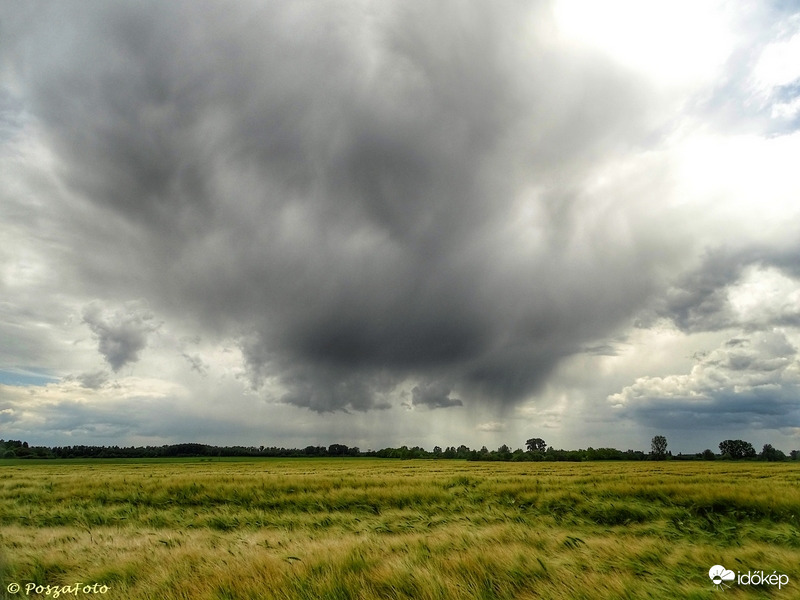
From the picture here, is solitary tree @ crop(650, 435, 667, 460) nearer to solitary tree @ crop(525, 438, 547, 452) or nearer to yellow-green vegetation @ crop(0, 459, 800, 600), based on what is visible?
solitary tree @ crop(525, 438, 547, 452)

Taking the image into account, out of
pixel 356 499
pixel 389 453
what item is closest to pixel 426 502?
pixel 356 499

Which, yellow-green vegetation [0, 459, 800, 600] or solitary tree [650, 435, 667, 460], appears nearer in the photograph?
yellow-green vegetation [0, 459, 800, 600]

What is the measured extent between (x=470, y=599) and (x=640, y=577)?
254 centimetres

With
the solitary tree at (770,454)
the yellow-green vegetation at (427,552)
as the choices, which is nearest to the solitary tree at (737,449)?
the solitary tree at (770,454)

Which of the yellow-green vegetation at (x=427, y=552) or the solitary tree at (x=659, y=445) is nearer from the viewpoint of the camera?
the yellow-green vegetation at (x=427, y=552)

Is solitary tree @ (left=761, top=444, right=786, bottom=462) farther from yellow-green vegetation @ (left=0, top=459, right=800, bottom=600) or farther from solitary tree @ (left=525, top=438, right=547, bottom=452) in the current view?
yellow-green vegetation @ (left=0, top=459, right=800, bottom=600)

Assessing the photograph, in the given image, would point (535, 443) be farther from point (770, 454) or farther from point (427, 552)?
→ point (427, 552)

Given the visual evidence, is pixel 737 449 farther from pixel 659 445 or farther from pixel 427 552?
pixel 427 552

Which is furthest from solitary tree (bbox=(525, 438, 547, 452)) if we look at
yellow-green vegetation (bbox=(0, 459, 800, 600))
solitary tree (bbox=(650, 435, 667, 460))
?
yellow-green vegetation (bbox=(0, 459, 800, 600))

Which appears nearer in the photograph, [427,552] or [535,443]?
[427,552]

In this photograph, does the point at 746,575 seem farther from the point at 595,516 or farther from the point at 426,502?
the point at 426,502

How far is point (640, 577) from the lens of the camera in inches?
224

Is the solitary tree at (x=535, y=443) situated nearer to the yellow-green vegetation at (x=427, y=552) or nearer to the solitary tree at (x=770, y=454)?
the solitary tree at (x=770, y=454)

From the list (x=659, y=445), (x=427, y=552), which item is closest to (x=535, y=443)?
(x=659, y=445)
